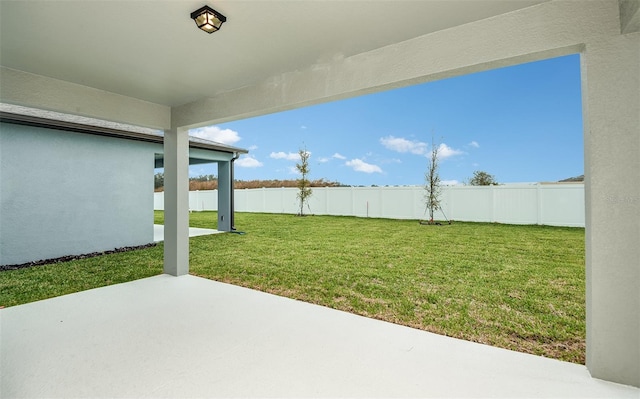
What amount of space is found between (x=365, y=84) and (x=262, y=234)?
7.55 metres

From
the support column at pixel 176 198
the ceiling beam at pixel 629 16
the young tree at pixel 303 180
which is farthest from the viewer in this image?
the young tree at pixel 303 180

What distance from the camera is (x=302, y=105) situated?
3.48m

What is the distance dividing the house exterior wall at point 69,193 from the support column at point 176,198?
3395mm

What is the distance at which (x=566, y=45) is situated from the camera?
216cm

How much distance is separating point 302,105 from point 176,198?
2.72 metres

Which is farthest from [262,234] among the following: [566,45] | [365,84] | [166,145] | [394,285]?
[566,45]

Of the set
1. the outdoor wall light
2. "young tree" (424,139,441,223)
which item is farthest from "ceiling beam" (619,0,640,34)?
"young tree" (424,139,441,223)

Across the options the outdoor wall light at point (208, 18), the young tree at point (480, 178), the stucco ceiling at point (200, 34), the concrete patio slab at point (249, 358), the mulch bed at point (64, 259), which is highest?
the stucco ceiling at point (200, 34)

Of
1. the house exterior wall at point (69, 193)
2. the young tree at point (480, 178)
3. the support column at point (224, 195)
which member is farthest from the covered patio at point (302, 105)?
the young tree at point (480, 178)

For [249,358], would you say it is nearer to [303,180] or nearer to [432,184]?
[432,184]

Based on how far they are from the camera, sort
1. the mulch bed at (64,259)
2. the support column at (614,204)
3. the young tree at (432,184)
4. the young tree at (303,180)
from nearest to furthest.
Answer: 1. the support column at (614,204)
2. the mulch bed at (64,259)
3. the young tree at (432,184)
4. the young tree at (303,180)

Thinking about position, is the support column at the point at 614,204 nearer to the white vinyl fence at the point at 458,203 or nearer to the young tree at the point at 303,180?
the white vinyl fence at the point at 458,203

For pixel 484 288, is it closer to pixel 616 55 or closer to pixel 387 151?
pixel 616 55

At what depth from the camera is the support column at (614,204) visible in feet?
6.64
